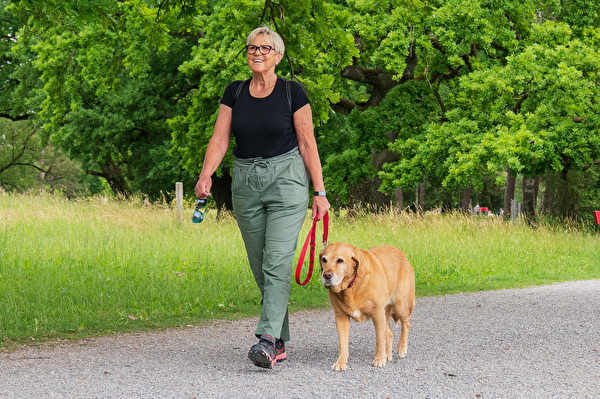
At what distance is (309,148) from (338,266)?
96cm

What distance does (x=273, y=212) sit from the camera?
4.89m

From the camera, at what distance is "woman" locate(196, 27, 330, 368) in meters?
4.80

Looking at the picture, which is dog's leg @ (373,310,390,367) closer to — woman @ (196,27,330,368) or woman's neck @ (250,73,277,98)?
woman @ (196,27,330,368)

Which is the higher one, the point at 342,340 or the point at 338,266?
the point at 338,266

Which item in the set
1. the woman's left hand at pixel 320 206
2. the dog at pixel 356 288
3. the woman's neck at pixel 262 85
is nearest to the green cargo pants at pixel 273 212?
the woman's left hand at pixel 320 206

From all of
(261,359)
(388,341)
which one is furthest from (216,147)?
(388,341)

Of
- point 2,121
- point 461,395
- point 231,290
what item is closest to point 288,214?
point 461,395

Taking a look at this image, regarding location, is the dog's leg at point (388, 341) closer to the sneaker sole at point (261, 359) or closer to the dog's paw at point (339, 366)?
the dog's paw at point (339, 366)

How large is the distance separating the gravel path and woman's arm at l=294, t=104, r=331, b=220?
122 cm

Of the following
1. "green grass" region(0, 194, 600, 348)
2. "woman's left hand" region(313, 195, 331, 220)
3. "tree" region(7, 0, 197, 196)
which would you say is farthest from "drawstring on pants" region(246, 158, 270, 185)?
"tree" region(7, 0, 197, 196)

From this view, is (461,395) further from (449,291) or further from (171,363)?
(449,291)

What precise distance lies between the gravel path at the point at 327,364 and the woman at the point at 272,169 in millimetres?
555

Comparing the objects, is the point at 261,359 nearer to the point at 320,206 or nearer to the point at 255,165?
the point at 320,206

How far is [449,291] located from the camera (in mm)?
9586
